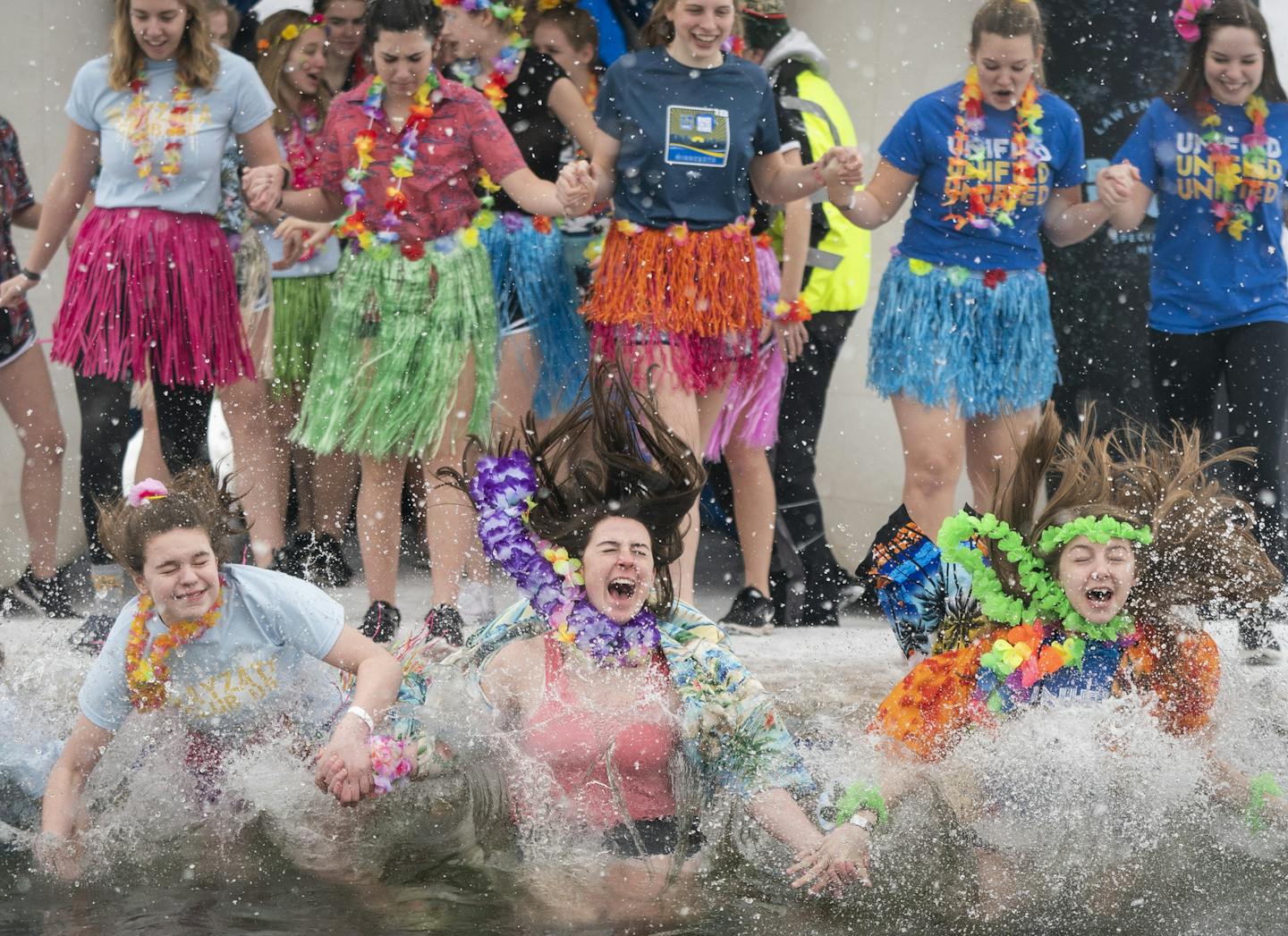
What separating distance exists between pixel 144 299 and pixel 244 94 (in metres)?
0.61

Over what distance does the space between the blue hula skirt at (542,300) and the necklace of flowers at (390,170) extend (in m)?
0.27

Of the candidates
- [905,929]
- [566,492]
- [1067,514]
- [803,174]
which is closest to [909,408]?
[803,174]

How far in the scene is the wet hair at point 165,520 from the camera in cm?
388

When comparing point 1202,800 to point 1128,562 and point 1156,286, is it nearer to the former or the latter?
point 1128,562

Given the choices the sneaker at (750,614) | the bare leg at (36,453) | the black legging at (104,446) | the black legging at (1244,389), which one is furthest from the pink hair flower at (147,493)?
the black legging at (1244,389)

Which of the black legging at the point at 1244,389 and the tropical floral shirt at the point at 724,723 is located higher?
the black legging at the point at 1244,389

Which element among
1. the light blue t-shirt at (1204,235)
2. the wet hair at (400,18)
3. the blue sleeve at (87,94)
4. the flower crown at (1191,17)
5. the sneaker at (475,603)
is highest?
the flower crown at (1191,17)

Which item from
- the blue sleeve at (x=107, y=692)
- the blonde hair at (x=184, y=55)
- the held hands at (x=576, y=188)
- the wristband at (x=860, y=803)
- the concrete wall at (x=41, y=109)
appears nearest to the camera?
the wristband at (x=860, y=803)

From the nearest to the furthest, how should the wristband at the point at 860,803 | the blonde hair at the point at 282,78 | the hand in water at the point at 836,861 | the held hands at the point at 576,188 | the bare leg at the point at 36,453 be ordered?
the hand in water at the point at 836,861
the wristband at the point at 860,803
the held hands at the point at 576,188
the bare leg at the point at 36,453
the blonde hair at the point at 282,78

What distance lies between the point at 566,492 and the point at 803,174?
1453mm

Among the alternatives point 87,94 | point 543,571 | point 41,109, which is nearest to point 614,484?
point 543,571

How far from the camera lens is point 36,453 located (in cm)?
551

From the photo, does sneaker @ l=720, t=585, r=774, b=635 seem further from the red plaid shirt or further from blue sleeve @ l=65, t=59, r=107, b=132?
blue sleeve @ l=65, t=59, r=107, b=132

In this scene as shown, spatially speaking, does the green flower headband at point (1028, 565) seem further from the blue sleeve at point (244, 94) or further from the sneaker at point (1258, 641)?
the blue sleeve at point (244, 94)
